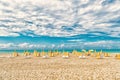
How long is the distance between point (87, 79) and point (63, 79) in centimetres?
142

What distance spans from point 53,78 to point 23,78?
186cm

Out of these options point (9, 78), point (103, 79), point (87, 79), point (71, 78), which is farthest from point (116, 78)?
point (9, 78)

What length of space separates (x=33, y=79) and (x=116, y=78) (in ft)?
16.4

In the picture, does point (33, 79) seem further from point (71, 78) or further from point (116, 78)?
point (116, 78)

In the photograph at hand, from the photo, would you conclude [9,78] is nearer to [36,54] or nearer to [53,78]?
[53,78]

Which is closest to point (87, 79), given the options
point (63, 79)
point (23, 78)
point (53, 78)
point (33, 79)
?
point (63, 79)

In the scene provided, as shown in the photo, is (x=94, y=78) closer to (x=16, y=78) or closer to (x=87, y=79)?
(x=87, y=79)

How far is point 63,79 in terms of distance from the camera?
10.5 m

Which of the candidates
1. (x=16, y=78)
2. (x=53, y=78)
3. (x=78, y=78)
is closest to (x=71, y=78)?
(x=78, y=78)

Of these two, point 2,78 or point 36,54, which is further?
point 36,54

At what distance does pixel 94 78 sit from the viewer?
10.6 meters

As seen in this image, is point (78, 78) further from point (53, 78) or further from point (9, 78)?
point (9, 78)

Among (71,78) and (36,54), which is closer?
(71,78)

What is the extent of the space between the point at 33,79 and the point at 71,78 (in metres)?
2.30
